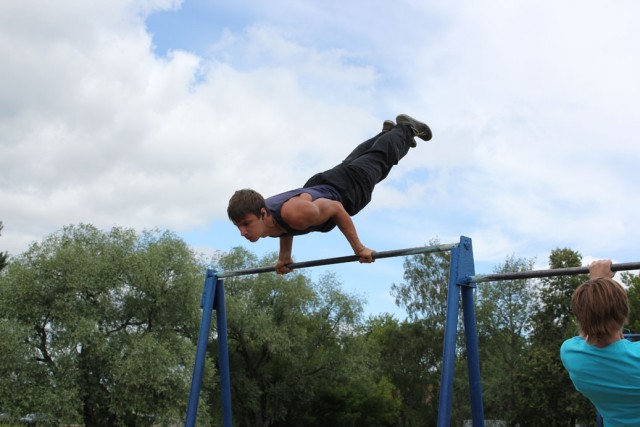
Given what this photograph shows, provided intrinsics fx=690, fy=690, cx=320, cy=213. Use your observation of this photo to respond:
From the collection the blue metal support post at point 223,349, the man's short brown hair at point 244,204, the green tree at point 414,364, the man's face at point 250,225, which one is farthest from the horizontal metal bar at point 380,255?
the green tree at point 414,364

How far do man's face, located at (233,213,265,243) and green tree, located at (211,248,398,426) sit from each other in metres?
29.4

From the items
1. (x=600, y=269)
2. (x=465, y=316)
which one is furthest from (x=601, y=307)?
(x=465, y=316)

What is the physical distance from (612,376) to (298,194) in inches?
121

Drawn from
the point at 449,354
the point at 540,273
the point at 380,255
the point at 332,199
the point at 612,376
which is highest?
the point at 332,199

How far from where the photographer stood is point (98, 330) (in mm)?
27438

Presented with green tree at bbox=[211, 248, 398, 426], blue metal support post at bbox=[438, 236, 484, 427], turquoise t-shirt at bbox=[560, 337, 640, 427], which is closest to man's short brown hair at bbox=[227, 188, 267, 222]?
blue metal support post at bbox=[438, 236, 484, 427]

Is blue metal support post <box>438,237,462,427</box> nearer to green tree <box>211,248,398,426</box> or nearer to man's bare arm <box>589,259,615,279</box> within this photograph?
man's bare arm <box>589,259,615,279</box>

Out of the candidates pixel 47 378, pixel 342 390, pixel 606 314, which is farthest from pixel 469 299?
pixel 342 390

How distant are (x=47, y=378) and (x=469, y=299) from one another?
85.1 feet

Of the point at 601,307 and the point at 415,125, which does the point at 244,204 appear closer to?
the point at 415,125

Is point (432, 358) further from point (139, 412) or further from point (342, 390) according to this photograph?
point (139, 412)

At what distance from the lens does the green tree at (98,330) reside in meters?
26.5

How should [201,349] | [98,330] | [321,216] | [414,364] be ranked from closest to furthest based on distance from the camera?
1. [321,216]
2. [201,349]
3. [98,330]
4. [414,364]

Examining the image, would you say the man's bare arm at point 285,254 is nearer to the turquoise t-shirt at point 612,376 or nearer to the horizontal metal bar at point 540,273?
the horizontal metal bar at point 540,273
